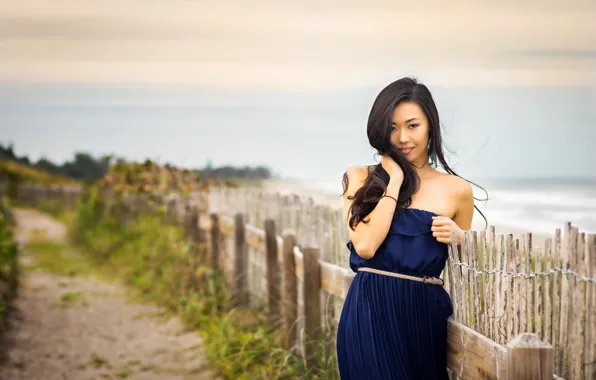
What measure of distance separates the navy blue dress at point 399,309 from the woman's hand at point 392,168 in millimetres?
165

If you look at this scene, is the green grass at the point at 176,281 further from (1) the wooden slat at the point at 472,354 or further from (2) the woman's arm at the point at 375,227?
(2) the woman's arm at the point at 375,227

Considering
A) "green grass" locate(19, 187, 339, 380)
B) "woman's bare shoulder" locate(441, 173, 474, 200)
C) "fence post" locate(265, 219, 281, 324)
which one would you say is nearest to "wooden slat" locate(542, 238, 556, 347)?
"woman's bare shoulder" locate(441, 173, 474, 200)

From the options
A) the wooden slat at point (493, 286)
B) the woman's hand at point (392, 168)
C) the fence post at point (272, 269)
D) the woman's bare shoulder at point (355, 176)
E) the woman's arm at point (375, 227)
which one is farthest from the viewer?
the fence post at point (272, 269)

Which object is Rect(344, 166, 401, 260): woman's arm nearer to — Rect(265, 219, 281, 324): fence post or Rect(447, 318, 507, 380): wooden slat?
Rect(447, 318, 507, 380): wooden slat

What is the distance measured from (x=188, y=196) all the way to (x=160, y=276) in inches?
77.8

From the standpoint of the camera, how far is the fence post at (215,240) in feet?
28.9

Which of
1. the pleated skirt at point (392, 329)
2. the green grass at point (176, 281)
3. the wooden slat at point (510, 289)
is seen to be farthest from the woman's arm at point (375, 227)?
→ the green grass at point (176, 281)

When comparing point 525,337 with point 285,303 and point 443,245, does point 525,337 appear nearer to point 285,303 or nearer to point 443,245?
point 443,245

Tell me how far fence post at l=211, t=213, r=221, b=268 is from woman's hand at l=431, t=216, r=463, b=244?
5524 millimetres

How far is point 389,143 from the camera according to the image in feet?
12.1

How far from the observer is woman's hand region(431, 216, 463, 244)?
11.5 feet

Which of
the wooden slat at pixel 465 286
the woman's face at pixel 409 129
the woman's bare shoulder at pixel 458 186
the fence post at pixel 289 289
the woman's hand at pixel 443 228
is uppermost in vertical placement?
the woman's face at pixel 409 129

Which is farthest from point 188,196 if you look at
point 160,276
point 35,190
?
point 35,190

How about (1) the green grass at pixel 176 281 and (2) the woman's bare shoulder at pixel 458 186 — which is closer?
(2) the woman's bare shoulder at pixel 458 186
